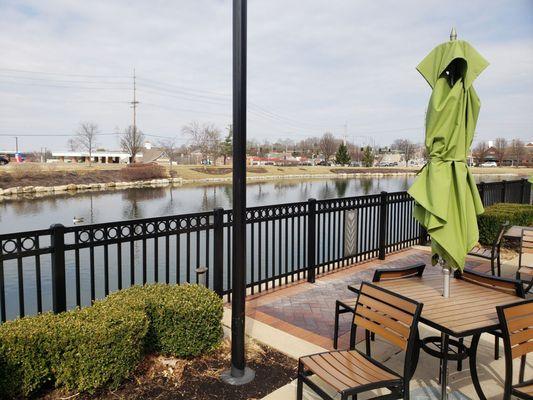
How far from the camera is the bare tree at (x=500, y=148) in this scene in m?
96.9

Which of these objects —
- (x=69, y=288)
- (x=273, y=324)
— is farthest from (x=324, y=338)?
(x=69, y=288)

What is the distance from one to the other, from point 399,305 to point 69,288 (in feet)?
25.8

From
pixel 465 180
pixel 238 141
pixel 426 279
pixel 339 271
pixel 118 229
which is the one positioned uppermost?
pixel 238 141

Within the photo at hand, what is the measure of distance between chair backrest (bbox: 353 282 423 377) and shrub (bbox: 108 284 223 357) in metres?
1.29

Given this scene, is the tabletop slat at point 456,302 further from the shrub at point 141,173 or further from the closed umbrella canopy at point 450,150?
the shrub at point 141,173

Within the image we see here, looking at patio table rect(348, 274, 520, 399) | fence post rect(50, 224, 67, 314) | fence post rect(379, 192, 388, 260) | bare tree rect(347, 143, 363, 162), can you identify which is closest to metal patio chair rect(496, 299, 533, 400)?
patio table rect(348, 274, 520, 399)

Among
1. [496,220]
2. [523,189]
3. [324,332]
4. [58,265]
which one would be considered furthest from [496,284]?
[523,189]

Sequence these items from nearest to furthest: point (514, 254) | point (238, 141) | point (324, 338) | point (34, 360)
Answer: point (34, 360) → point (238, 141) → point (324, 338) → point (514, 254)

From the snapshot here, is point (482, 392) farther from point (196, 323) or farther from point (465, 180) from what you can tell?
point (196, 323)

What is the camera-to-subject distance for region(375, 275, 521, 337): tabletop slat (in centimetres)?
249

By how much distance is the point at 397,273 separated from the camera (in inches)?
138

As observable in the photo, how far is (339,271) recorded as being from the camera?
6234mm

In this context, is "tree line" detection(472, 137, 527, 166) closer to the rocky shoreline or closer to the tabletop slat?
the rocky shoreline

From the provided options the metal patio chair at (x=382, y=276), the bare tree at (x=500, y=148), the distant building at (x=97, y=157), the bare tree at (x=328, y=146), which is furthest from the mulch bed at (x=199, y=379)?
the bare tree at (x=500, y=148)
